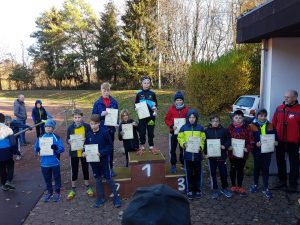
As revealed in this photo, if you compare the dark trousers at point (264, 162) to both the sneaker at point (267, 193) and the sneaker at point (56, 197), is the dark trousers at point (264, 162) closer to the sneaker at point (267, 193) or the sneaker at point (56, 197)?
the sneaker at point (267, 193)

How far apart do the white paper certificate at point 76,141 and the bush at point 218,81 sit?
449 inches

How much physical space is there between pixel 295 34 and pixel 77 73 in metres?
46.6

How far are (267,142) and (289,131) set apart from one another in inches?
20.3

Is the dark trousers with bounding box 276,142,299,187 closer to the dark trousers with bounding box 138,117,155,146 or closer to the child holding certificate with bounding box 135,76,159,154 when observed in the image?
the child holding certificate with bounding box 135,76,159,154

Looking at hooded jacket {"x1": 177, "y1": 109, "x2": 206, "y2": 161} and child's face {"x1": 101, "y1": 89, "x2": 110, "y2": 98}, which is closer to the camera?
hooded jacket {"x1": 177, "y1": 109, "x2": 206, "y2": 161}

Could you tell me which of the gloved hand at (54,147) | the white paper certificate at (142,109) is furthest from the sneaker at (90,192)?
the white paper certificate at (142,109)

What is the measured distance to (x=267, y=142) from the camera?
19.5 feet

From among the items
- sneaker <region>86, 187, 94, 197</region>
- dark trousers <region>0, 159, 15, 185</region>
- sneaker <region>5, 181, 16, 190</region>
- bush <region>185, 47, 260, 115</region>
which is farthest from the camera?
bush <region>185, 47, 260, 115</region>

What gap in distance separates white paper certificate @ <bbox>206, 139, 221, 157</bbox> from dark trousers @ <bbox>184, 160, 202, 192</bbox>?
40cm

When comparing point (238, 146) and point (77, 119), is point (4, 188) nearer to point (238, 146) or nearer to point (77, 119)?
point (77, 119)

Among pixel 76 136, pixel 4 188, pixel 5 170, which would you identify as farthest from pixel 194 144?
pixel 4 188

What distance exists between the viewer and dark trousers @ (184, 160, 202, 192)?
6181 millimetres

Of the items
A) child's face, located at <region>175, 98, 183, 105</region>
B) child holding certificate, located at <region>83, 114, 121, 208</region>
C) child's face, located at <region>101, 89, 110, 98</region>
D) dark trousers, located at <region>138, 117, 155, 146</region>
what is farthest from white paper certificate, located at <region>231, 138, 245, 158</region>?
child's face, located at <region>101, 89, 110, 98</region>

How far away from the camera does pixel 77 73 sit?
164ft
